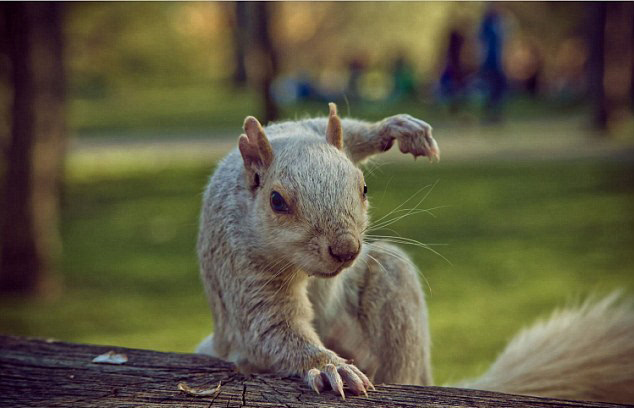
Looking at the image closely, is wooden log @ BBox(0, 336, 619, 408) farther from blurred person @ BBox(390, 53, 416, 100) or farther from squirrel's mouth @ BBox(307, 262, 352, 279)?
blurred person @ BBox(390, 53, 416, 100)

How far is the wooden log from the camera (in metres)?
1.74

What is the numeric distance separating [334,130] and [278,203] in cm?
28

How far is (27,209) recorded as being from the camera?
6121mm

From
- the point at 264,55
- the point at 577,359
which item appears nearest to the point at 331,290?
the point at 577,359

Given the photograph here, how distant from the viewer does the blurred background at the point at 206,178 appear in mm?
5652

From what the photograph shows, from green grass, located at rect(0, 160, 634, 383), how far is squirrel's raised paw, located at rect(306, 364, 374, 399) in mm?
2054

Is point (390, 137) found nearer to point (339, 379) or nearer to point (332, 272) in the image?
point (332, 272)

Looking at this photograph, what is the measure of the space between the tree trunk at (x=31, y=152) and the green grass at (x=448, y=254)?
35 cm

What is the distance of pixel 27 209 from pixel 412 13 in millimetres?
22536

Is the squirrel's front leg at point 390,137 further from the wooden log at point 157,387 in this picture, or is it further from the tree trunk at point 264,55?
the tree trunk at point 264,55

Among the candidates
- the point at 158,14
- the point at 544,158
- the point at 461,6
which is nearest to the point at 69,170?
the point at 158,14

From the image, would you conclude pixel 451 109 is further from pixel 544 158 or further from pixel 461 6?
pixel 544 158

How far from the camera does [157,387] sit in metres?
1.87

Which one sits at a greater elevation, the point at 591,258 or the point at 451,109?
the point at 451,109
